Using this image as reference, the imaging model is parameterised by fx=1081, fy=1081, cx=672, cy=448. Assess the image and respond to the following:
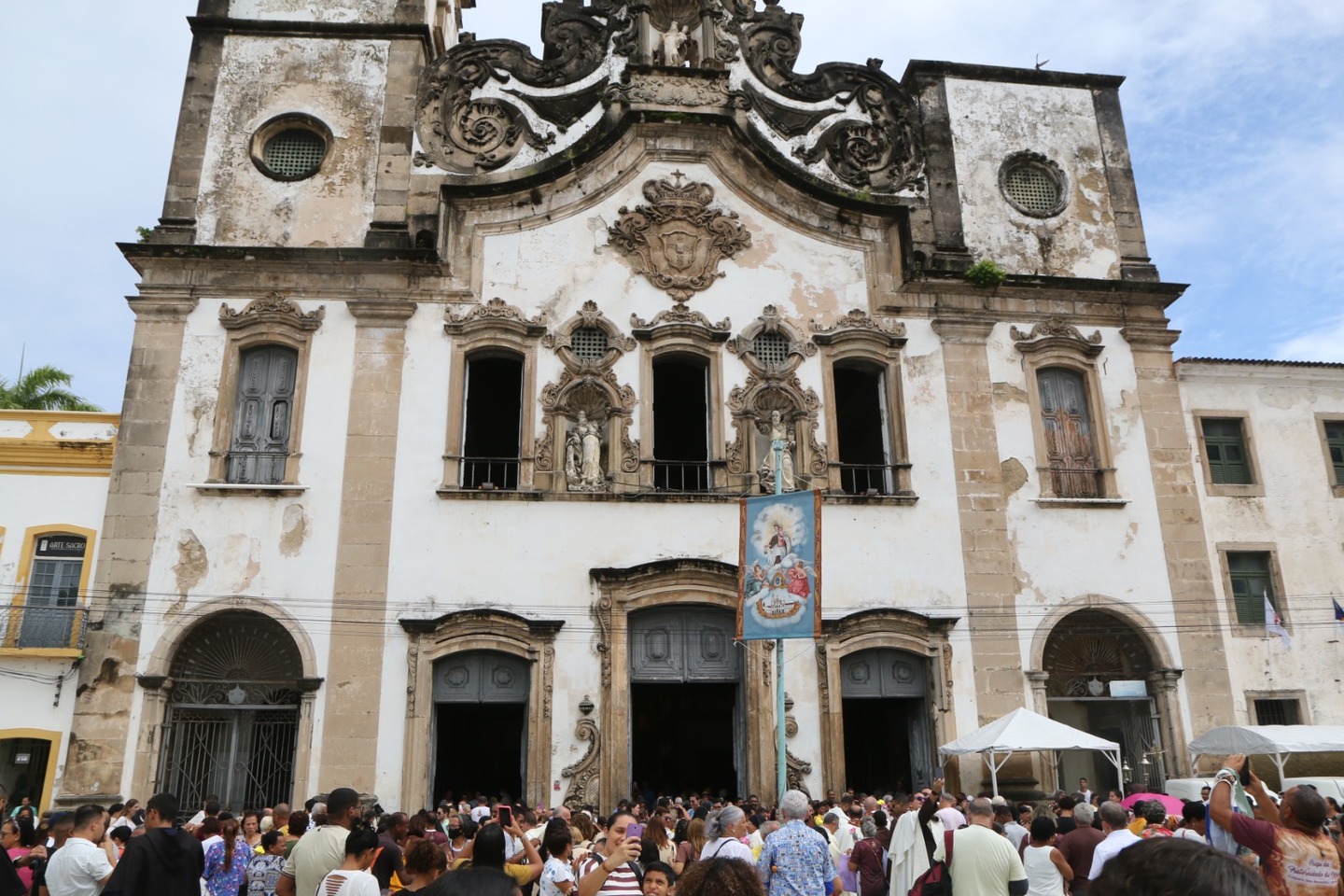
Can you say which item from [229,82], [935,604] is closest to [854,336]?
[935,604]

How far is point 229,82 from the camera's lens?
67.6ft

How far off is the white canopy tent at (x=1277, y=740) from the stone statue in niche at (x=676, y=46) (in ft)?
50.3

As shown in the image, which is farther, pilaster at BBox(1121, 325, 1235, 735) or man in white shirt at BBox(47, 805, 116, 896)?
pilaster at BBox(1121, 325, 1235, 735)

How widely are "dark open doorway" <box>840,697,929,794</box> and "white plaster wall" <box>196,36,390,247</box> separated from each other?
12.8 meters

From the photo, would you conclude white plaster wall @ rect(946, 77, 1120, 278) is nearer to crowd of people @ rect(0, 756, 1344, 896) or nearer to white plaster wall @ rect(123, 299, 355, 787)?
white plaster wall @ rect(123, 299, 355, 787)

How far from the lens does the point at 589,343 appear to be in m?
19.6

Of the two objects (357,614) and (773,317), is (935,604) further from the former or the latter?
(357,614)

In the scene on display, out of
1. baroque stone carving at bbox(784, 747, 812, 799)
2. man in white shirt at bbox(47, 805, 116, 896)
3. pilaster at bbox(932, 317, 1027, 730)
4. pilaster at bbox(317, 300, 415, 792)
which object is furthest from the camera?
pilaster at bbox(932, 317, 1027, 730)

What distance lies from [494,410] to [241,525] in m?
6.71

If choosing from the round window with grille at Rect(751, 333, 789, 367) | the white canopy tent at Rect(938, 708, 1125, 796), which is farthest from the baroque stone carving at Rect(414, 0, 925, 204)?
the white canopy tent at Rect(938, 708, 1125, 796)

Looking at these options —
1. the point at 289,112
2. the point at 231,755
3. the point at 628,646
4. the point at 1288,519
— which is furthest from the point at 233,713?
the point at 1288,519

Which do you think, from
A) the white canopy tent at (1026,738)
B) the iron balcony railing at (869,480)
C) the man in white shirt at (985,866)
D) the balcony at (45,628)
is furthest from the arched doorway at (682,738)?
the man in white shirt at (985,866)

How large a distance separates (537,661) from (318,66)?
1226 centimetres

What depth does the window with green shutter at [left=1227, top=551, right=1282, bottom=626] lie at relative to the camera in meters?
19.7
